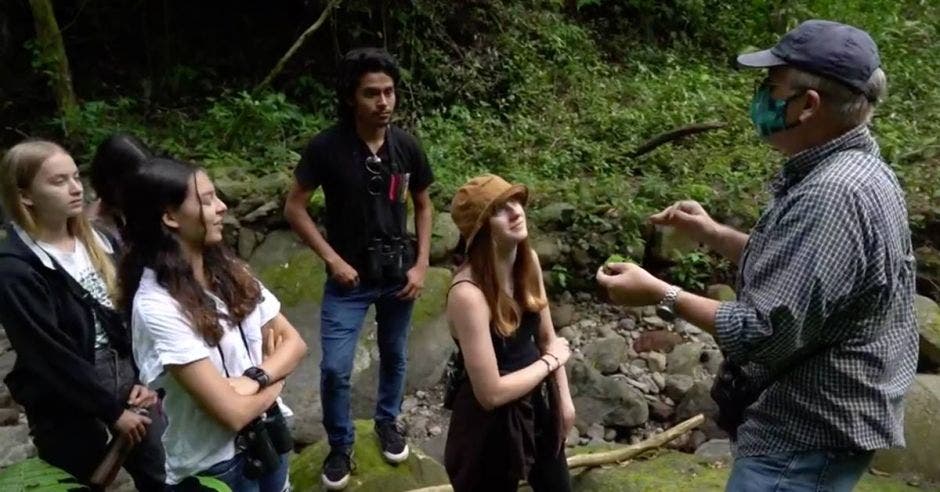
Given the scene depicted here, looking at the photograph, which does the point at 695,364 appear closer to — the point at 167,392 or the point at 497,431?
the point at 497,431

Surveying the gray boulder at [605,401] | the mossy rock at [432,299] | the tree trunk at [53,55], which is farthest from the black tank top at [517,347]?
the tree trunk at [53,55]

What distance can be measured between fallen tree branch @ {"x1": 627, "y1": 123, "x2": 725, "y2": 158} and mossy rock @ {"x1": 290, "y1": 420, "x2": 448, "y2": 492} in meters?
4.93

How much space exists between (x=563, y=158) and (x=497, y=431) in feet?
18.7

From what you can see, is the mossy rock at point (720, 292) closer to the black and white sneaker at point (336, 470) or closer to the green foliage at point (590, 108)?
the green foliage at point (590, 108)

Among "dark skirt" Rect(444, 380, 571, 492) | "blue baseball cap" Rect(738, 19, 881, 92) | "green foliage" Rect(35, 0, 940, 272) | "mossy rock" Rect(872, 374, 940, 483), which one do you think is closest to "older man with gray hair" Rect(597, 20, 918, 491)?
"blue baseball cap" Rect(738, 19, 881, 92)

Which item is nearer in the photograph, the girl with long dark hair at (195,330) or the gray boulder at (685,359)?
the girl with long dark hair at (195,330)

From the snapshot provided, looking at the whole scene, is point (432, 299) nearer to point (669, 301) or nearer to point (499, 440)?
point (499, 440)

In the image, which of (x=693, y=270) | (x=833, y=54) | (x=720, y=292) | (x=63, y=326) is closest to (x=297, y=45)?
(x=693, y=270)

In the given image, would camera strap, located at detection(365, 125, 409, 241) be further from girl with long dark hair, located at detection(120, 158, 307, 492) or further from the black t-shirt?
girl with long dark hair, located at detection(120, 158, 307, 492)

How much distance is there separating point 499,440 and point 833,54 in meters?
1.65

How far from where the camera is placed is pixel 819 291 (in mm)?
2037

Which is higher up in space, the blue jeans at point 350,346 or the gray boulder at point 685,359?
the blue jeans at point 350,346

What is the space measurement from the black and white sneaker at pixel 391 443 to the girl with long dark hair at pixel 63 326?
1296mm

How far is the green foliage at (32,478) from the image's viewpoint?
6.77ft
